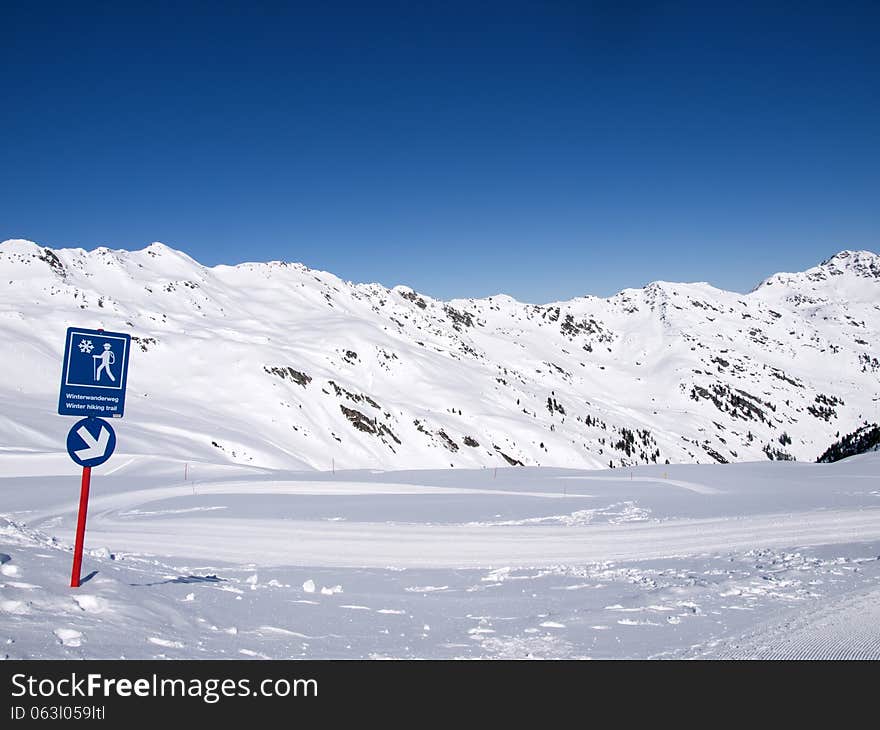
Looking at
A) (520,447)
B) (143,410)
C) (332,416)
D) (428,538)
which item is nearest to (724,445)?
(520,447)

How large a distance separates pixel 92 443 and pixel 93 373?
1031 millimetres

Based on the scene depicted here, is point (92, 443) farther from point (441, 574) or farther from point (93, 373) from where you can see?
point (441, 574)

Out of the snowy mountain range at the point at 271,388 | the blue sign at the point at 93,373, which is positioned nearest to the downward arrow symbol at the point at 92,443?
the blue sign at the point at 93,373

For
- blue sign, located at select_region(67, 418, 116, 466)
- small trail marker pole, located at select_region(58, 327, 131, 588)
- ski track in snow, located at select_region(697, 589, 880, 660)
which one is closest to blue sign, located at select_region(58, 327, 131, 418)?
small trail marker pole, located at select_region(58, 327, 131, 588)

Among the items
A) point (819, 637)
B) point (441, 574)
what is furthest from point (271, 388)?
point (819, 637)

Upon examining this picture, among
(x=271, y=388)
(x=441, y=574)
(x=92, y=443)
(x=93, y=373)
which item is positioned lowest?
(x=441, y=574)

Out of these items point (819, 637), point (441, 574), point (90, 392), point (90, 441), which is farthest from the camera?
point (441, 574)

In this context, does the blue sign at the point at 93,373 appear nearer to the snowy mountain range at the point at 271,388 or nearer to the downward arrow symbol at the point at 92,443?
the downward arrow symbol at the point at 92,443

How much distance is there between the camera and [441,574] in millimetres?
11539

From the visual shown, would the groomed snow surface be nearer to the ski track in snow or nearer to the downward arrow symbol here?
the ski track in snow

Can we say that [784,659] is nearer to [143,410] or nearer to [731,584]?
[731,584]

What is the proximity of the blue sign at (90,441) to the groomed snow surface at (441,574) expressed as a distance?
160cm

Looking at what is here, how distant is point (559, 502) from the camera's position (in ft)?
72.5
